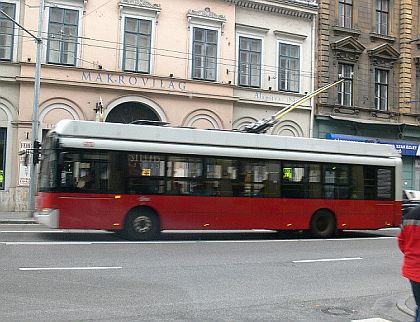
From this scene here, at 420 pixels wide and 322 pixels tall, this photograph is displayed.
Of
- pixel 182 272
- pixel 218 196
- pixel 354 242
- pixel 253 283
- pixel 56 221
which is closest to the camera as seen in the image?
pixel 253 283

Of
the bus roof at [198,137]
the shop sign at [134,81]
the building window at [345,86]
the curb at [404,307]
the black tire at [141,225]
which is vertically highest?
the building window at [345,86]

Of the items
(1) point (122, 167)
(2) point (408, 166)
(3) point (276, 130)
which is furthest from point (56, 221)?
(2) point (408, 166)

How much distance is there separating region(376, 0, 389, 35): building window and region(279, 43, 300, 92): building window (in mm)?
6555

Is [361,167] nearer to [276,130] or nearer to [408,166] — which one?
[276,130]

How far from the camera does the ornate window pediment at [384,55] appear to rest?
30672 mm

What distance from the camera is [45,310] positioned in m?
6.43

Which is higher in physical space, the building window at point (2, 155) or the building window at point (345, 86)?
the building window at point (345, 86)

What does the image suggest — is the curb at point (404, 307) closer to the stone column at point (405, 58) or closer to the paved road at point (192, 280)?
the paved road at point (192, 280)

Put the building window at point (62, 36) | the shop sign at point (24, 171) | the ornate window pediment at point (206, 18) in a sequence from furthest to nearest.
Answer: the ornate window pediment at point (206, 18) → the building window at point (62, 36) → the shop sign at point (24, 171)

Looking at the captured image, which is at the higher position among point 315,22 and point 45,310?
point 315,22

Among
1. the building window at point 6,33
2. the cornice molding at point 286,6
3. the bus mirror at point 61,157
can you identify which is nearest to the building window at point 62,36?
the building window at point 6,33

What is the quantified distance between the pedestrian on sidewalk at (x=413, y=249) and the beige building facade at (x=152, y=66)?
19429 mm

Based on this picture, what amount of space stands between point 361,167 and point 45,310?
12498mm

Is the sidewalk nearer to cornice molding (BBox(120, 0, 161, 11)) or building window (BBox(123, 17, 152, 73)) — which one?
building window (BBox(123, 17, 152, 73))
